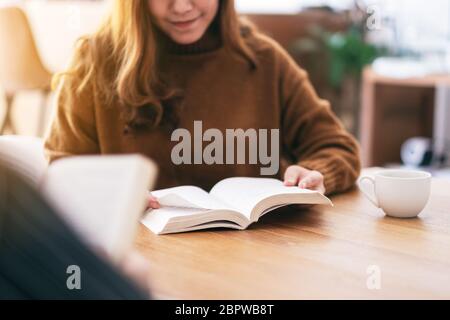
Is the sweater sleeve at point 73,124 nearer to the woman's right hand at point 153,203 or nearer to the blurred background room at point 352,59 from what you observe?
the woman's right hand at point 153,203

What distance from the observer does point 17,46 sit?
2.79 meters

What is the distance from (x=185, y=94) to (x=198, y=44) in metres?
0.11

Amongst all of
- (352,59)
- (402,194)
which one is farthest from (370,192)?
(352,59)

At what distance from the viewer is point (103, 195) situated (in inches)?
16.0

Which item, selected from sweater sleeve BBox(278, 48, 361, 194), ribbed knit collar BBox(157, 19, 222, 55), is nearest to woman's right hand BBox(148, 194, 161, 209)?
sweater sleeve BBox(278, 48, 361, 194)

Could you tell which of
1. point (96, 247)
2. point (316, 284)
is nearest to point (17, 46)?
point (316, 284)

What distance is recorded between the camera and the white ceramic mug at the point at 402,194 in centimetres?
94

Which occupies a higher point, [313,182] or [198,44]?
[198,44]

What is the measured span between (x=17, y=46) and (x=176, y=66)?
1.68m

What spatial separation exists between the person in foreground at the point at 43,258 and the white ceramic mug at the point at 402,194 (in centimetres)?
57

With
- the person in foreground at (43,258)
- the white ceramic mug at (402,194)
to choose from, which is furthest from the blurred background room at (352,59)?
the person in foreground at (43,258)

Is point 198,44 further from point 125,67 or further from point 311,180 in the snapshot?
point 311,180
